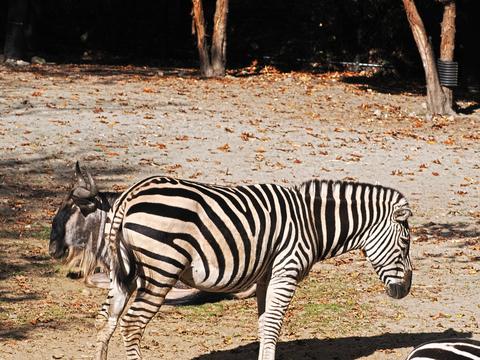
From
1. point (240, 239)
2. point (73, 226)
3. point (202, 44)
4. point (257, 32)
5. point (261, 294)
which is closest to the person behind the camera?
point (240, 239)

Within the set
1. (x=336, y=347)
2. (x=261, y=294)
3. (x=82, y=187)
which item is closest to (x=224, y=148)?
(x=82, y=187)

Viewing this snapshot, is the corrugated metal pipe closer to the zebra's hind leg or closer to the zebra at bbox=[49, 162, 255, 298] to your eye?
the zebra at bbox=[49, 162, 255, 298]

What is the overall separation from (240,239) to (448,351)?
207 cm

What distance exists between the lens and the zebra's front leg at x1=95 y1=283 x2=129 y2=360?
7605 mm

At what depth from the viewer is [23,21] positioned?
26.6 m

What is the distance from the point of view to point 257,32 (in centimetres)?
3045

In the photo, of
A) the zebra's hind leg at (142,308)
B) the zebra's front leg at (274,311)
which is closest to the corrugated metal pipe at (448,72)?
the zebra's front leg at (274,311)

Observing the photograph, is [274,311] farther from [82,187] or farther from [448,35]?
[448,35]

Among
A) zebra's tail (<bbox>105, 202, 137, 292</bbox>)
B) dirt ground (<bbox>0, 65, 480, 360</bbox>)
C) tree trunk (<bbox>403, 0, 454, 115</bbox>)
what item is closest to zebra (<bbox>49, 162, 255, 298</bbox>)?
dirt ground (<bbox>0, 65, 480, 360</bbox>)

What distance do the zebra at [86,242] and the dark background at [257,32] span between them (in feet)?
56.8

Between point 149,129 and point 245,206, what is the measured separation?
11.0m

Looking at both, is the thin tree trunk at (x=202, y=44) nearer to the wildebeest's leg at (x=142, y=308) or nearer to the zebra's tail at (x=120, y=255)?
the zebra's tail at (x=120, y=255)

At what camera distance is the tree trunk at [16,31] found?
25625 mm

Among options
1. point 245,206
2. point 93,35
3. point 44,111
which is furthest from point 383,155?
point 93,35
